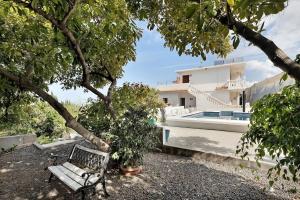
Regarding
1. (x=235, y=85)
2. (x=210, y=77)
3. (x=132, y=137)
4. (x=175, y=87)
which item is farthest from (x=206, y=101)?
(x=132, y=137)

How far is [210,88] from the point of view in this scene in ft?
107

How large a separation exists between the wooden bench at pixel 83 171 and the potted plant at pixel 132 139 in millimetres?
622

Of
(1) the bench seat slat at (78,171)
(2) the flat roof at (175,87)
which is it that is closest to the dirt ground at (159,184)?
(1) the bench seat slat at (78,171)

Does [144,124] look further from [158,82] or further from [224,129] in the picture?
[158,82]

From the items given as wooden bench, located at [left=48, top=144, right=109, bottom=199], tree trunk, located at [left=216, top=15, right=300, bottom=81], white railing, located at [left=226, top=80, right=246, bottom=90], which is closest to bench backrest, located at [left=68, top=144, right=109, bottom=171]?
wooden bench, located at [left=48, top=144, right=109, bottom=199]

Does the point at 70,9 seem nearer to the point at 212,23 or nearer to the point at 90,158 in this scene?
the point at 212,23

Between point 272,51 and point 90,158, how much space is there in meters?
4.70

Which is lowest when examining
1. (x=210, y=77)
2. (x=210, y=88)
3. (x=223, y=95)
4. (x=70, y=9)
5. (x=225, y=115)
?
(x=225, y=115)

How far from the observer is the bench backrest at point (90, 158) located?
4875mm

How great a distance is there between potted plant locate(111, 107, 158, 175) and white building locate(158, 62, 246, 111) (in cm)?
2418

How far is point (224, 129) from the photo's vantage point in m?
12.0

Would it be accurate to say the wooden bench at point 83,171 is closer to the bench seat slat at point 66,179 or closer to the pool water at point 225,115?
the bench seat slat at point 66,179

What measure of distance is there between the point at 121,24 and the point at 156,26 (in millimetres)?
997

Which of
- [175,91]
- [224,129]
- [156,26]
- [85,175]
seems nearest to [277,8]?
[156,26]
